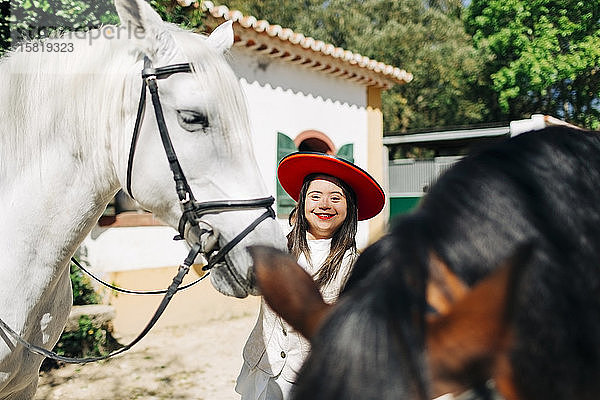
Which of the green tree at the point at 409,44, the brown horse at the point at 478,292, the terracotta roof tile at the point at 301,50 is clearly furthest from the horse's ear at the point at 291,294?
the green tree at the point at 409,44

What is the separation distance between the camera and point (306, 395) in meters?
0.59

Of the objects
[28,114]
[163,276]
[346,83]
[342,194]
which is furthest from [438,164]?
[28,114]

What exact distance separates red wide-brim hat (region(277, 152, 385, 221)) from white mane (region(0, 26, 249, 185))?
0.53 m

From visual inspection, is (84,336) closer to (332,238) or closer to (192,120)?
(332,238)

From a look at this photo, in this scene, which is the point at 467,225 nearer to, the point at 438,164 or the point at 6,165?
the point at 6,165

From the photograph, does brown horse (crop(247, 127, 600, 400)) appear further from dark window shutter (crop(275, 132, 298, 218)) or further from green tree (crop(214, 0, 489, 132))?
green tree (crop(214, 0, 489, 132))

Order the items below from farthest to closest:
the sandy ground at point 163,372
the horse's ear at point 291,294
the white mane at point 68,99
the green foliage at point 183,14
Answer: the green foliage at point 183,14
the sandy ground at point 163,372
the white mane at point 68,99
the horse's ear at point 291,294

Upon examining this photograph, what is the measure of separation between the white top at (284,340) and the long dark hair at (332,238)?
0.03 m

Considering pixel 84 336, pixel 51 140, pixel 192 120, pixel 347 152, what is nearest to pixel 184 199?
pixel 192 120

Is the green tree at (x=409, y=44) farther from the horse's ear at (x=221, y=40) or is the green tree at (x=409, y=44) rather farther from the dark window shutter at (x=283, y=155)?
the horse's ear at (x=221, y=40)

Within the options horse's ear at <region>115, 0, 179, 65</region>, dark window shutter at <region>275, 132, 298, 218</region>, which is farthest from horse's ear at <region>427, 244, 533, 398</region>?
dark window shutter at <region>275, 132, 298, 218</region>

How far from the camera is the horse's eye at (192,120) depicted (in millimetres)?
1657

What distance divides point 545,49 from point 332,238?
14.7m

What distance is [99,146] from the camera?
1758 mm
